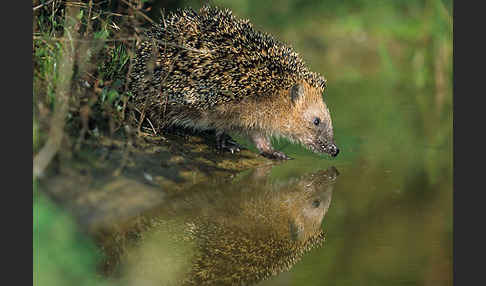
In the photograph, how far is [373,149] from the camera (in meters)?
11.3

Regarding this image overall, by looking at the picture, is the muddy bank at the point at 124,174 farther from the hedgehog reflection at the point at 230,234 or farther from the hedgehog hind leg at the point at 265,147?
the hedgehog hind leg at the point at 265,147

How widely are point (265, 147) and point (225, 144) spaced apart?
2.25ft

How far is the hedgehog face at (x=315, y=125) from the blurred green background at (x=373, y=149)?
221 millimetres

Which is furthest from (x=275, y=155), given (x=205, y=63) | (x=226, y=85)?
(x=205, y=63)

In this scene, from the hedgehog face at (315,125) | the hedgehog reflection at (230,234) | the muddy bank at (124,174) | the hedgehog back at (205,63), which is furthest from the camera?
the hedgehog face at (315,125)

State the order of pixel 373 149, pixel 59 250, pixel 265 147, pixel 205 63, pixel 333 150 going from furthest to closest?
pixel 373 149
pixel 265 147
pixel 333 150
pixel 205 63
pixel 59 250

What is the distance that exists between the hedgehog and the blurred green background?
0.66 m

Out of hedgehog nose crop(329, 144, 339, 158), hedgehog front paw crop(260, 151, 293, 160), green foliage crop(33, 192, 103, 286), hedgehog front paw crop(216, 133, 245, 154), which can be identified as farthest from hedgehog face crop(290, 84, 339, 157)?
green foliage crop(33, 192, 103, 286)

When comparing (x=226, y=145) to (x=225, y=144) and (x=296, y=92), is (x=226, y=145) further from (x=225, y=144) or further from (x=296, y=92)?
(x=296, y=92)

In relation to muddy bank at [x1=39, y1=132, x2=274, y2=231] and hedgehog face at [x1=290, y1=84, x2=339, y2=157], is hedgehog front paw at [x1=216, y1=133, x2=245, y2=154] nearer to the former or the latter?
muddy bank at [x1=39, y1=132, x2=274, y2=231]

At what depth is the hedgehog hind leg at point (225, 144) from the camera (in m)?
10.3

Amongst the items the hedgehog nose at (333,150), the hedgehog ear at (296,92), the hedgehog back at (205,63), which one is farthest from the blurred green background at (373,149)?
the hedgehog back at (205,63)

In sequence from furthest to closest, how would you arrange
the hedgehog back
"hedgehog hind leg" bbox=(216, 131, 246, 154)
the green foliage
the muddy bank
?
"hedgehog hind leg" bbox=(216, 131, 246, 154) < the hedgehog back < the muddy bank < the green foliage

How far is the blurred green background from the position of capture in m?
6.56
